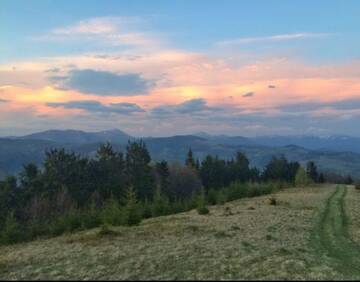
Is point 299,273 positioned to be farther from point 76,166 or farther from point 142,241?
point 76,166

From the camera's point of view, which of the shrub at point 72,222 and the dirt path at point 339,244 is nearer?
the dirt path at point 339,244

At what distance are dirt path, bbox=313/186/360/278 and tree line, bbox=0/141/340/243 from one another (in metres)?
18.8

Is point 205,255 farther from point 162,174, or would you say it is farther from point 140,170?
point 162,174

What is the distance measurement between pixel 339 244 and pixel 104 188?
102 meters

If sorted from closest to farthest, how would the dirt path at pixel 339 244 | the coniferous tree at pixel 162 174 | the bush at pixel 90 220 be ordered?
1. the dirt path at pixel 339 244
2. the bush at pixel 90 220
3. the coniferous tree at pixel 162 174

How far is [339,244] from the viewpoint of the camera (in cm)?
3372

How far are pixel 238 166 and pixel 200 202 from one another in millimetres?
117330

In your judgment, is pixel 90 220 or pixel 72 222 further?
pixel 90 220

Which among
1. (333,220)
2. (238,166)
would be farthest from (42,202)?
(238,166)

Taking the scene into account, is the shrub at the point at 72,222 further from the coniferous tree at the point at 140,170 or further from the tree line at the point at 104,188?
the coniferous tree at the point at 140,170

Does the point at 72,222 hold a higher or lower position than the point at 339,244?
lower

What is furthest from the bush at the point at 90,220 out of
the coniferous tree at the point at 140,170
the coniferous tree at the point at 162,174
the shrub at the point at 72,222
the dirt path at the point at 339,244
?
the coniferous tree at the point at 162,174

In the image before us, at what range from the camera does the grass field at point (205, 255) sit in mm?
21594

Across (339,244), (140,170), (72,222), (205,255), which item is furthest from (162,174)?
(205,255)
